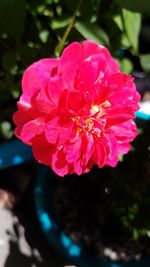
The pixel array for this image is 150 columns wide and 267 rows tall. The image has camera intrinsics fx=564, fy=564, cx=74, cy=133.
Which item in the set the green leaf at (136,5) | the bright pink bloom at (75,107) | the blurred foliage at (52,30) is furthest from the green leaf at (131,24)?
the bright pink bloom at (75,107)

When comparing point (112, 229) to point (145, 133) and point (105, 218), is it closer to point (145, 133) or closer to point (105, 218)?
point (105, 218)

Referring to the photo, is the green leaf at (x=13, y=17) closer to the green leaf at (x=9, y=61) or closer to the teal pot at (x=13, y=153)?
→ the green leaf at (x=9, y=61)

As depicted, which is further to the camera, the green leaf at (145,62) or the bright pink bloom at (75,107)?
the green leaf at (145,62)

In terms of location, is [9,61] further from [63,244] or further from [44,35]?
[63,244]

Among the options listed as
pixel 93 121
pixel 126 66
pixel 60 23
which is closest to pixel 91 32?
pixel 60 23

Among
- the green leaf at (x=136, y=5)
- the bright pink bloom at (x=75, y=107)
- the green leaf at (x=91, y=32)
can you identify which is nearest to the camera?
the bright pink bloom at (x=75, y=107)

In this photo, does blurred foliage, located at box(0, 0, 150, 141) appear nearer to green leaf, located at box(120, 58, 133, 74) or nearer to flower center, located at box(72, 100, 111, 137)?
green leaf, located at box(120, 58, 133, 74)

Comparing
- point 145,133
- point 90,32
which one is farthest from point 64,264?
point 90,32

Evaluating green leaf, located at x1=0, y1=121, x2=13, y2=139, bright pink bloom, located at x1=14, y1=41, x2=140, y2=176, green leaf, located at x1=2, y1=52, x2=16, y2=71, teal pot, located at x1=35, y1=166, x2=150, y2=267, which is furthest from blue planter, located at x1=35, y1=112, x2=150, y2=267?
bright pink bloom, located at x1=14, y1=41, x2=140, y2=176
